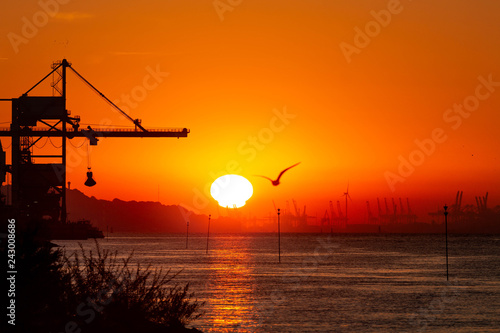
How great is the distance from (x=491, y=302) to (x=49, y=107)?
103712 millimetres

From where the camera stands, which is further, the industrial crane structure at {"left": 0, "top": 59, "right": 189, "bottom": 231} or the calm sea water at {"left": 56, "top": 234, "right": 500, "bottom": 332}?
the industrial crane structure at {"left": 0, "top": 59, "right": 189, "bottom": 231}

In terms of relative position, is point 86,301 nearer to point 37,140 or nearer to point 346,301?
point 346,301

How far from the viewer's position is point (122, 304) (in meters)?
Answer: 24.1

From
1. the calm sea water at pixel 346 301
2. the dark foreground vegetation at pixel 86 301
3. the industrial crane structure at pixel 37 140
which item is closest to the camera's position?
the dark foreground vegetation at pixel 86 301

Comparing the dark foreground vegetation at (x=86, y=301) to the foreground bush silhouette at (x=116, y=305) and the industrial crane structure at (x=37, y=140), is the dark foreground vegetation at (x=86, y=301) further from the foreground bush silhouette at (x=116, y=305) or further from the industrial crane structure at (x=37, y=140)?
the industrial crane structure at (x=37, y=140)

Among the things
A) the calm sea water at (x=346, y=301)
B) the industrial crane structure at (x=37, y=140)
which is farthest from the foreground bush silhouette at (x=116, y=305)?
the industrial crane structure at (x=37, y=140)

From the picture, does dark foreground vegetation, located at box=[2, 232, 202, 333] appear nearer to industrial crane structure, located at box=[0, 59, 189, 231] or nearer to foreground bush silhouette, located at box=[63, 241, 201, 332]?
foreground bush silhouette, located at box=[63, 241, 201, 332]

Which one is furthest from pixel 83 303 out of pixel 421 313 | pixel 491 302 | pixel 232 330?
pixel 491 302

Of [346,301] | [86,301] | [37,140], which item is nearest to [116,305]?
[86,301]

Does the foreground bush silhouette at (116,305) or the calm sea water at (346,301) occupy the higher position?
the foreground bush silhouette at (116,305)

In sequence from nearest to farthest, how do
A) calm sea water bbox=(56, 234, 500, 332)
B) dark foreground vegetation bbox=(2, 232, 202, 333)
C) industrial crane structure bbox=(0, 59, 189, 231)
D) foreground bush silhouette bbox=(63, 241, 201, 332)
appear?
dark foreground vegetation bbox=(2, 232, 202, 333)
foreground bush silhouette bbox=(63, 241, 201, 332)
calm sea water bbox=(56, 234, 500, 332)
industrial crane structure bbox=(0, 59, 189, 231)

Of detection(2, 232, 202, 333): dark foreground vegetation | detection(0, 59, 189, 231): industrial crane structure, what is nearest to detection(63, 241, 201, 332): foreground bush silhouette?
detection(2, 232, 202, 333): dark foreground vegetation

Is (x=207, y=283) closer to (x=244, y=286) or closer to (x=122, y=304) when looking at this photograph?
(x=244, y=286)

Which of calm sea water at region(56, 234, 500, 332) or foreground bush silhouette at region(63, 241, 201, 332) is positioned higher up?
foreground bush silhouette at region(63, 241, 201, 332)
